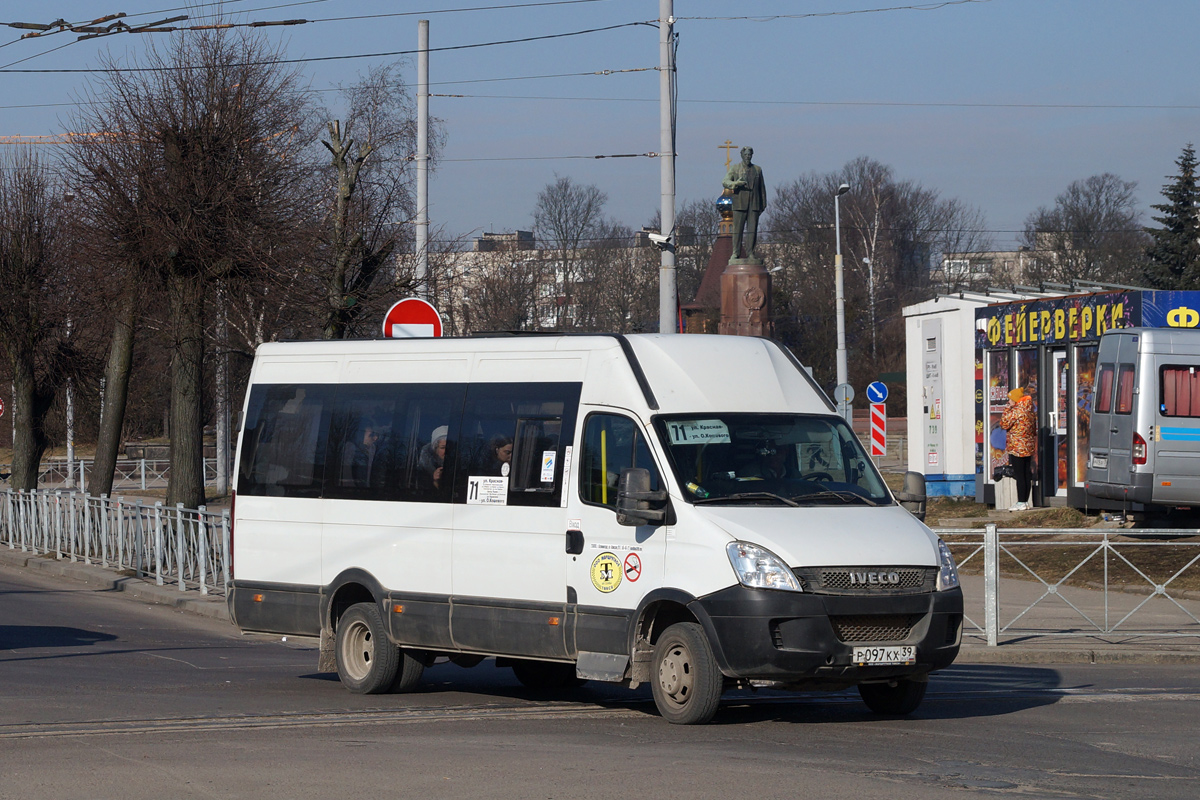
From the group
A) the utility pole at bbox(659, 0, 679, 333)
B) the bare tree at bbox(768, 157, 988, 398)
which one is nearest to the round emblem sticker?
the utility pole at bbox(659, 0, 679, 333)

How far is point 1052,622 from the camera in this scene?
14.8 m

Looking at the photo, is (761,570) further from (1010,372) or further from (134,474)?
(134,474)

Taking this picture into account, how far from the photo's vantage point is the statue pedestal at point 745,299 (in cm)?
3169

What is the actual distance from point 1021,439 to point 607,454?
701 inches

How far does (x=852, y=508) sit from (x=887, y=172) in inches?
3078

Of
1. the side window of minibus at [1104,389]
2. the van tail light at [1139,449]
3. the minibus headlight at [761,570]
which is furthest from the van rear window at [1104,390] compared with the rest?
the minibus headlight at [761,570]

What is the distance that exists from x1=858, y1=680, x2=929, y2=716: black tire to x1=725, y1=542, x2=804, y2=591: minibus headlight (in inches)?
52.6

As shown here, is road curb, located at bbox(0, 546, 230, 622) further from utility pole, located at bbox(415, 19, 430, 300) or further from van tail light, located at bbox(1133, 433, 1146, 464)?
van tail light, located at bbox(1133, 433, 1146, 464)

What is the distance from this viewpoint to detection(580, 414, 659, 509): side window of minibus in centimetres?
927

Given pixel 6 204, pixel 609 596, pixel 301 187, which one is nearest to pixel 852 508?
pixel 609 596

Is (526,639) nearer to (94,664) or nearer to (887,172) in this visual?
(94,664)

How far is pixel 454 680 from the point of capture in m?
11.8

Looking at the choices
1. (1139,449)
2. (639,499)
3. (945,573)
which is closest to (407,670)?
(639,499)

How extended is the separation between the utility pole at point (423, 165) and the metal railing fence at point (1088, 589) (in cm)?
907
